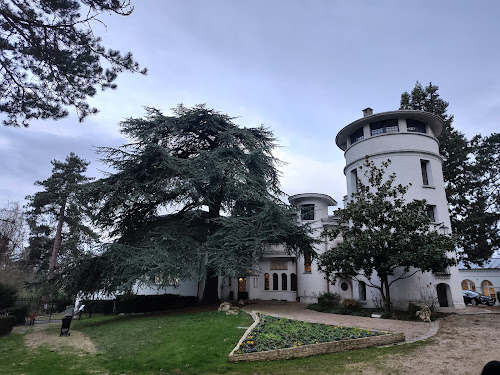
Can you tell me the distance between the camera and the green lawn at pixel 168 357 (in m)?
7.13

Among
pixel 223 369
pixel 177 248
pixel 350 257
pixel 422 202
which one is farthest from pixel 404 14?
pixel 177 248

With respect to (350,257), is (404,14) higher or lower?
higher

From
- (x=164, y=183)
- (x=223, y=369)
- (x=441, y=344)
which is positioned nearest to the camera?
(x=223, y=369)

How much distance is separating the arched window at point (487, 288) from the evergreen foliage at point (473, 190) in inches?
491

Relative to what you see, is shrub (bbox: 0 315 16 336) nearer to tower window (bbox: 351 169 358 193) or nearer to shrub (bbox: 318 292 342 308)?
shrub (bbox: 318 292 342 308)

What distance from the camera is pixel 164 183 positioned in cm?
1873

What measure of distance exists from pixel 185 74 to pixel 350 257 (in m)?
12.5

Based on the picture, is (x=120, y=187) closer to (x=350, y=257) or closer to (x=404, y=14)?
(x=350, y=257)

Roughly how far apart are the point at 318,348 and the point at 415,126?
60.4 feet

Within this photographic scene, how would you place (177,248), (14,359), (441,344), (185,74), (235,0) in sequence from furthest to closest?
(177,248)
(185,74)
(235,0)
(441,344)
(14,359)

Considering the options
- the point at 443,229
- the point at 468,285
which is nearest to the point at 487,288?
the point at 468,285

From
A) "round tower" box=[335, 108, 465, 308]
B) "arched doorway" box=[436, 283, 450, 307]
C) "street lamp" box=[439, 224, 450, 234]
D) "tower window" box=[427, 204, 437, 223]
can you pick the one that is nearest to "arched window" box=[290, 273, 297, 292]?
"round tower" box=[335, 108, 465, 308]

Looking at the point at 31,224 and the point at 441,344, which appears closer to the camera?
the point at 441,344

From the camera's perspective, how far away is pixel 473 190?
24516 mm
